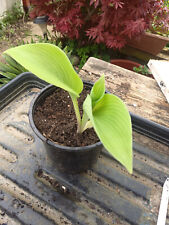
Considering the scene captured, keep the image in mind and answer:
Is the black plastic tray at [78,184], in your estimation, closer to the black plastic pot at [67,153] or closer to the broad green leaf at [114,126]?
the black plastic pot at [67,153]

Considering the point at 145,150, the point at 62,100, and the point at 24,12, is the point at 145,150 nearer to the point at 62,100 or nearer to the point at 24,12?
the point at 62,100

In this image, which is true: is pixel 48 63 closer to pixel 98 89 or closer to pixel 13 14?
pixel 98 89

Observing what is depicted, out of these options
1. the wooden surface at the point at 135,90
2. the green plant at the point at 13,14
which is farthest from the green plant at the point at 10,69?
the green plant at the point at 13,14

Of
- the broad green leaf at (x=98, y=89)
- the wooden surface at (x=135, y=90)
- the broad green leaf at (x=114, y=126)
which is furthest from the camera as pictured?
the wooden surface at (x=135, y=90)

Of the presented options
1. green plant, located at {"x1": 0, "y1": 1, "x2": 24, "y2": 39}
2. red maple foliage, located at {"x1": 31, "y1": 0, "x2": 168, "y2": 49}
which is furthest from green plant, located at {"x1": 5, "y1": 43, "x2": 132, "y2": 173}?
green plant, located at {"x1": 0, "y1": 1, "x2": 24, "y2": 39}

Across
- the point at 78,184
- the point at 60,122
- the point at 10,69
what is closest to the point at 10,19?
→ the point at 10,69
